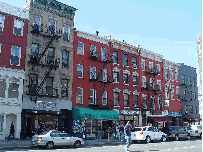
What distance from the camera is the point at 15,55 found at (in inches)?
1088

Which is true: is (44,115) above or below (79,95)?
below

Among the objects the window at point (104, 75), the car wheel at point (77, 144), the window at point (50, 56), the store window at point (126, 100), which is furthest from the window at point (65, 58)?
the car wheel at point (77, 144)

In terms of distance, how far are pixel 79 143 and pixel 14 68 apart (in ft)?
35.4

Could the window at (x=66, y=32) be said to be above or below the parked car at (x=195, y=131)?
above

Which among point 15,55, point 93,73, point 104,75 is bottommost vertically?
point 104,75

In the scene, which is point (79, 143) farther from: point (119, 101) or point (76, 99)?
point (119, 101)

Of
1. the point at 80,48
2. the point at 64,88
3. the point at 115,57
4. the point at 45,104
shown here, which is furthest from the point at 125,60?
the point at 45,104

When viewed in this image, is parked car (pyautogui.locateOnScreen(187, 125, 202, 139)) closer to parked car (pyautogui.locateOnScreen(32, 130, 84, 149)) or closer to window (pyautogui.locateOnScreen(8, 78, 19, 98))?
parked car (pyautogui.locateOnScreen(32, 130, 84, 149))

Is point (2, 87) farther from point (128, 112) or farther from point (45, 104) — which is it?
point (128, 112)

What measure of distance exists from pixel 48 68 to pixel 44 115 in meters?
5.33

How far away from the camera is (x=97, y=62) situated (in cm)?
3522

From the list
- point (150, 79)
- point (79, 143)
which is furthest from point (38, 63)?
point (150, 79)

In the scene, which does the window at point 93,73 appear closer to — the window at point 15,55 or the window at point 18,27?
the window at point 15,55

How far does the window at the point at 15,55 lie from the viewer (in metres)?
27.4
